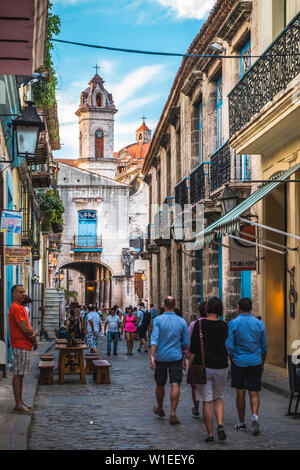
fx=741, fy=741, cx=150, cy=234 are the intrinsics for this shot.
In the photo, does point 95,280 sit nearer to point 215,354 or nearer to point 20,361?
point 20,361

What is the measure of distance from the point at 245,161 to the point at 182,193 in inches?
258

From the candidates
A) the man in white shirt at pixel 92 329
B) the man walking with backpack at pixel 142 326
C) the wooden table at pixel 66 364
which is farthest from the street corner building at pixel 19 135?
the man walking with backpack at pixel 142 326

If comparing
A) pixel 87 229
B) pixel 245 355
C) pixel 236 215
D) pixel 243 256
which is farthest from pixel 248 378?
pixel 87 229

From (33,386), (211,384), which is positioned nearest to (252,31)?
(33,386)

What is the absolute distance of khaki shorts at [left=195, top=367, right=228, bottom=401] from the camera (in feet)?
26.8

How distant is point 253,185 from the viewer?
15.9 metres

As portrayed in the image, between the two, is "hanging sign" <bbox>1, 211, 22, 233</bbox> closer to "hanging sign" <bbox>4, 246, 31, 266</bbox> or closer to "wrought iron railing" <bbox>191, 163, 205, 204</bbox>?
"hanging sign" <bbox>4, 246, 31, 266</bbox>

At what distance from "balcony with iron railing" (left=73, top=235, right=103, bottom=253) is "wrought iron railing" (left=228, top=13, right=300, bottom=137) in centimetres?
3718

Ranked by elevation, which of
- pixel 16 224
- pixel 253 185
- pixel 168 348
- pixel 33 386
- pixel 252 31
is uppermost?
pixel 252 31

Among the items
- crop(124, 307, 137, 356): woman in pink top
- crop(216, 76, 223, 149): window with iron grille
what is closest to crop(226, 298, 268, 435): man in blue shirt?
crop(216, 76, 223, 149): window with iron grille

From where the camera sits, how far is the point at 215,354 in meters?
8.35
